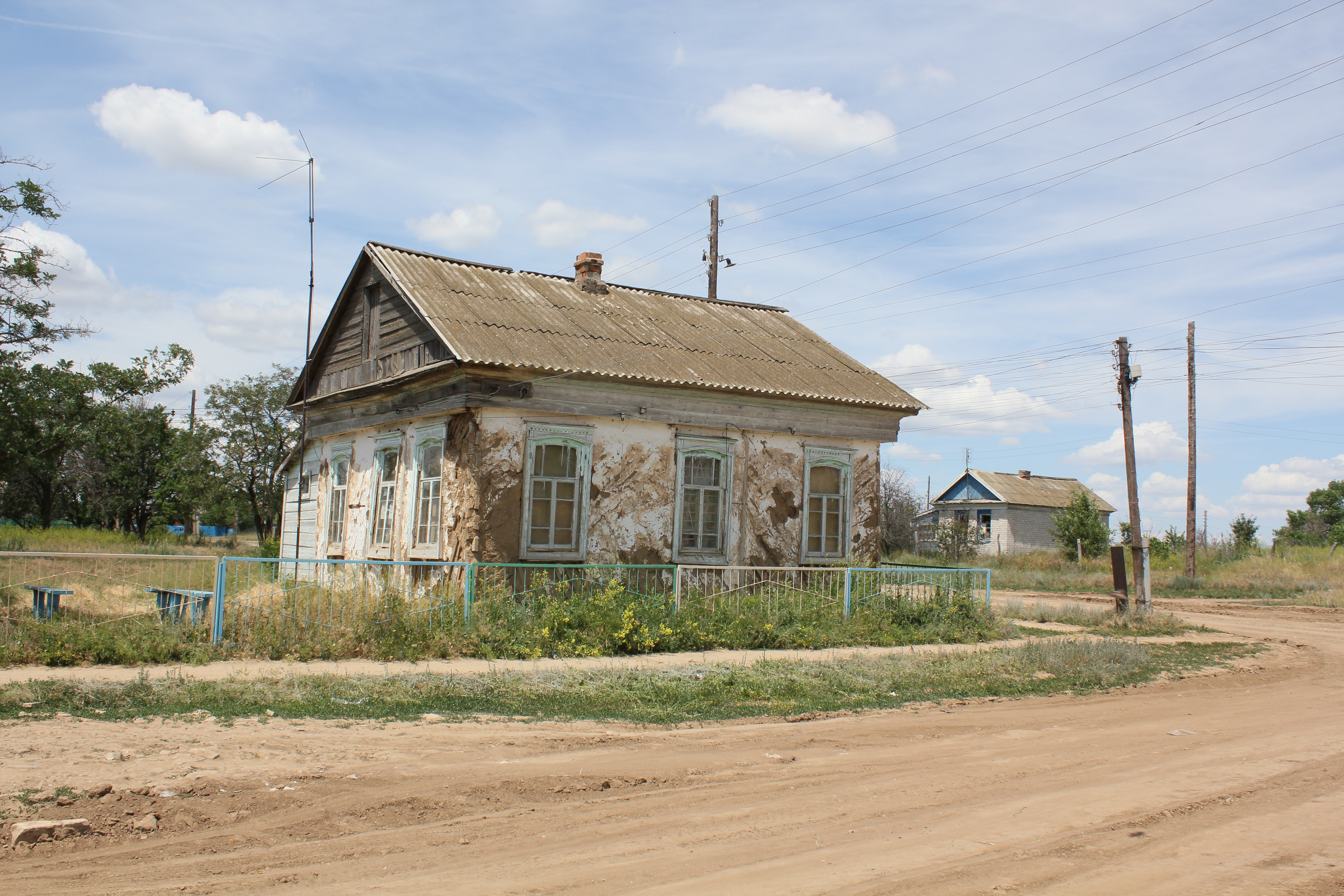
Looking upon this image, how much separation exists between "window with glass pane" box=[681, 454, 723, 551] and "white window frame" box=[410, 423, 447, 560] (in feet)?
11.9

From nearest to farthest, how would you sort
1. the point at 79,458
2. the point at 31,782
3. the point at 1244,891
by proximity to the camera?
the point at 1244,891 < the point at 31,782 < the point at 79,458

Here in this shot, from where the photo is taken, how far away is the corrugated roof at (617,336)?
1402 centimetres

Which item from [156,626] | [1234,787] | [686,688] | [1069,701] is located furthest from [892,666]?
[156,626]

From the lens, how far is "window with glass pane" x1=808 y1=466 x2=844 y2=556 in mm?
16281

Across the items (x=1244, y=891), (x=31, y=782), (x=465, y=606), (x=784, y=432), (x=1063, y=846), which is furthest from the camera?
(x=784, y=432)

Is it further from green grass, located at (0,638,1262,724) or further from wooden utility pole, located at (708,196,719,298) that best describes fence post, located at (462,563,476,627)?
wooden utility pole, located at (708,196,719,298)

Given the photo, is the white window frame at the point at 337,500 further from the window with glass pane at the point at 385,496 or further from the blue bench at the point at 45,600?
the blue bench at the point at 45,600

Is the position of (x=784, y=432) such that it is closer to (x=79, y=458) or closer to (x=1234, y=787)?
(x=1234, y=787)

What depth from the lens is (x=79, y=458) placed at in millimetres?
41250

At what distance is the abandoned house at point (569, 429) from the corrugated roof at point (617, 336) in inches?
1.9

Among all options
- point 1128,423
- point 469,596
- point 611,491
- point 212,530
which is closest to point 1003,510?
point 1128,423

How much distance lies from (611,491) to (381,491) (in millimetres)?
4084

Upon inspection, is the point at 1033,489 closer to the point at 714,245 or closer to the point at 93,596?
the point at 714,245

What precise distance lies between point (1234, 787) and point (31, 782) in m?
7.23
